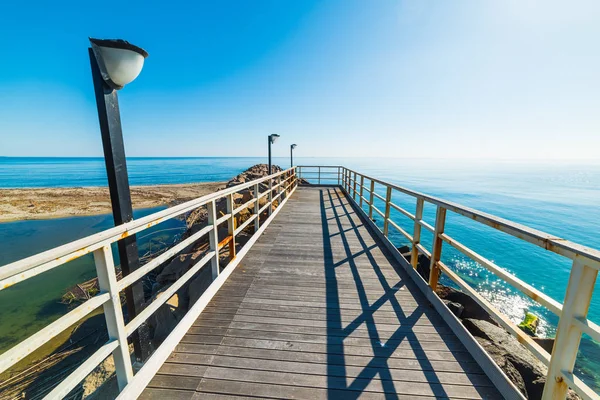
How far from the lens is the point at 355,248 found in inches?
172

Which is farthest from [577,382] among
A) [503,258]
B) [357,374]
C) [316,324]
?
[503,258]

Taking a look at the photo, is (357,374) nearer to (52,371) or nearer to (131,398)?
(131,398)

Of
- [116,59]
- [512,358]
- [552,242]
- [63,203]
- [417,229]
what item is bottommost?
[63,203]

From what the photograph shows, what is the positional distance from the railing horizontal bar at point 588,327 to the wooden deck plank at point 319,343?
81 centimetres

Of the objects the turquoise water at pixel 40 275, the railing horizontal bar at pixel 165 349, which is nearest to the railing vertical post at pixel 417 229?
the railing horizontal bar at pixel 165 349

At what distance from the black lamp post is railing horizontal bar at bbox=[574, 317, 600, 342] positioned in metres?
2.84

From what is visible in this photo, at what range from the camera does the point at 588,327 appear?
1.19m

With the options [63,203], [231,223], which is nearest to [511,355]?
[231,223]

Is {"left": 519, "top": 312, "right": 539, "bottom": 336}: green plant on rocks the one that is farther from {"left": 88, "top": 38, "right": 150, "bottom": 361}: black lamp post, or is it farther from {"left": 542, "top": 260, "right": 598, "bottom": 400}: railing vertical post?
{"left": 88, "top": 38, "right": 150, "bottom": 361}: black lamp post

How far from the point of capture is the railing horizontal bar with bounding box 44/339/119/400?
1.12m

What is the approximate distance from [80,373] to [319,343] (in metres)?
1.58

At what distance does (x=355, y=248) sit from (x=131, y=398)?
346cm

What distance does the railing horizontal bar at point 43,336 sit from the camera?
0.91m

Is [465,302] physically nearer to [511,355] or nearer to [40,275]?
[511,355]
